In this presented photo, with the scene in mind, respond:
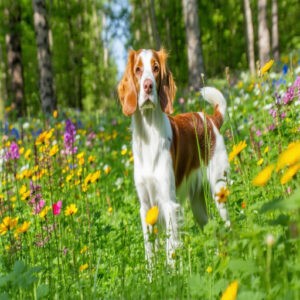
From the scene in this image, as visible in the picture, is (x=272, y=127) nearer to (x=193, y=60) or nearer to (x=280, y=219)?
(x=280, y=219)

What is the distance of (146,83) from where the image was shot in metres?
3.53

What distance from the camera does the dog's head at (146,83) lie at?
11.8 ft

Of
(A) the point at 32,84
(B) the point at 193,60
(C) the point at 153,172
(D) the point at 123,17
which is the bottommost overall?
(C) the point at 153,172

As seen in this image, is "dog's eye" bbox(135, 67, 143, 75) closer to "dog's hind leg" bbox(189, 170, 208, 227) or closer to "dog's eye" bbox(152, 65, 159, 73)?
"dog's eye" bbox(152, 65, 159, 73)

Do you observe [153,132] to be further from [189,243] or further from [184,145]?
[189,243]

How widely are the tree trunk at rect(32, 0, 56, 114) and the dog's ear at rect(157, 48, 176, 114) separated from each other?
27.8ft

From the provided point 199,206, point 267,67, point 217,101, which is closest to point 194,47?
point 217,101

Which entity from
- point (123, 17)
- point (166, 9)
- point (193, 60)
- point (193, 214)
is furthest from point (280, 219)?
point (123, 17)

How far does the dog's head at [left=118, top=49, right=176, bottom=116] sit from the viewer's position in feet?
11.8

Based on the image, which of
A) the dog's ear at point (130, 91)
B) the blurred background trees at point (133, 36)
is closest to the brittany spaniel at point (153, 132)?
the dog's ear at point (130, 91)

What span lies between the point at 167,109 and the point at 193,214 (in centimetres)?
129

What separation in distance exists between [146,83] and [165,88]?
0.30 m

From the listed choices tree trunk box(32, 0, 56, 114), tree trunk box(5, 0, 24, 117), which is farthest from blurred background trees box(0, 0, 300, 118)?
tree trunk box(32, 0, 56, 114)

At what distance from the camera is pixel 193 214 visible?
4.64 metres
